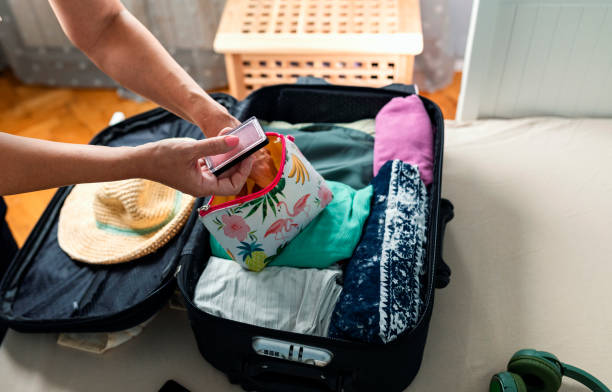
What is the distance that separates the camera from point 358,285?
2.70ft

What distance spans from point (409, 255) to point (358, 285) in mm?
105

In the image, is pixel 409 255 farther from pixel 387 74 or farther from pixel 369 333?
pixel 387 74

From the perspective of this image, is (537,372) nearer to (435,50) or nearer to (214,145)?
(214,145)

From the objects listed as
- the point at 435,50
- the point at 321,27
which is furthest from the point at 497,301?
the point at 435,50

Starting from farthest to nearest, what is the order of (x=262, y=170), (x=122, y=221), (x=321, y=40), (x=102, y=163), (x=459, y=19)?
(x=459, y=19), (x=321, y=40), (x=122, y=221), (x=262, y=170), (x=102, y=163)

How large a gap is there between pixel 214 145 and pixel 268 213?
0.16 m

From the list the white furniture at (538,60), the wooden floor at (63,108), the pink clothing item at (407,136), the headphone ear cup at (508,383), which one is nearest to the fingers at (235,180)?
the pink clothing item at (407,136)

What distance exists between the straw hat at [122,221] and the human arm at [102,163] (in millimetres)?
270

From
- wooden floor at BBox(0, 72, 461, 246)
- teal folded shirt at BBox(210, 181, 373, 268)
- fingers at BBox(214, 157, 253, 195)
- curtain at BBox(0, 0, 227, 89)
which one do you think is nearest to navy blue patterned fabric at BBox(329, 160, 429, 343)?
teal folded shirt at BBox(210, 181, 373, 268)

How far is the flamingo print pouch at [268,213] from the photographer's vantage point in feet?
2.74

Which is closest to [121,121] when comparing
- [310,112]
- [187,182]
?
[310,112]

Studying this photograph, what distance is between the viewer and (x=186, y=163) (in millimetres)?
755

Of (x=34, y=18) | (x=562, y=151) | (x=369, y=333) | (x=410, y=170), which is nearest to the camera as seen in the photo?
(x=369, y=333)

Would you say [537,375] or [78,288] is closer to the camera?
[537,375]
